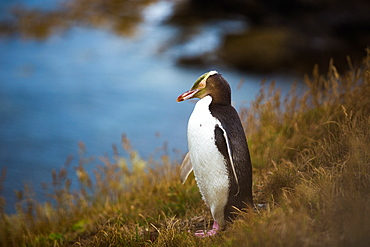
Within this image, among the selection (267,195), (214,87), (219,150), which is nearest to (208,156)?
(219,150)

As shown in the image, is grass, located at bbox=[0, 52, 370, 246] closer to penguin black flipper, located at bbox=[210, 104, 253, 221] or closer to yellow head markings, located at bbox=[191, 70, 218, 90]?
penguin black flipper, located at bbox=[210, 104, 253, 221]

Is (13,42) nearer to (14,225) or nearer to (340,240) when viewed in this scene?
(14,225)

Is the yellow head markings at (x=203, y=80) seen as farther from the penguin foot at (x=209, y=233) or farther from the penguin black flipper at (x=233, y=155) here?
the penguin foot at (x=209, y=233)

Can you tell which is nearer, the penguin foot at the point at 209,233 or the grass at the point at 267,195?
the grass at the point at 267,195

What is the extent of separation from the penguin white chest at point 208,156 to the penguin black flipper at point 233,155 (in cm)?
2

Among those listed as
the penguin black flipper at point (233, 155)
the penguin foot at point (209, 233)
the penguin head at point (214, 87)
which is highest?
the penguin head at point (214, 87)

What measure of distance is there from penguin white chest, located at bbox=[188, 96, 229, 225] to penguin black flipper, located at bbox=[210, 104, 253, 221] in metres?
0.02

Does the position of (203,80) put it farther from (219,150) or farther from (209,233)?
(209,233)

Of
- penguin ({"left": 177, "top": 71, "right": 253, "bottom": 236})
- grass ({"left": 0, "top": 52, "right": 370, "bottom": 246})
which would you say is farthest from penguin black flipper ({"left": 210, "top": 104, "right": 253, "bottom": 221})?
grass ({"left": 0, "top": 52, "right": 370, "bottom": 246})

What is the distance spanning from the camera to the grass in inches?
75.0

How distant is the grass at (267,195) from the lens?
6.25 ft

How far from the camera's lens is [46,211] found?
3.76 metres

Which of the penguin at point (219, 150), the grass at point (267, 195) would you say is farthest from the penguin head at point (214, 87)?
the grass at point (267, 195)

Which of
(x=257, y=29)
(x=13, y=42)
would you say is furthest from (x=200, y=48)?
(x=13, y=42)
